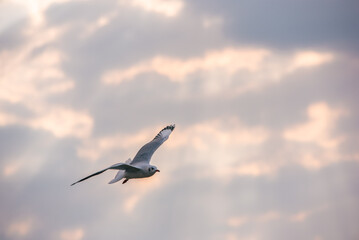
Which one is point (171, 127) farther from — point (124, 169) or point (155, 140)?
point (124, 169)

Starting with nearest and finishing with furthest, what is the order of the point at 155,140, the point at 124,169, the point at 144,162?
the point at 124,169
the point at 144,162
the point at 155,140

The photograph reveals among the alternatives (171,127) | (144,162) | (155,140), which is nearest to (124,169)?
(144,162)

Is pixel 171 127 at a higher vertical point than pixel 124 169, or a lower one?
higher

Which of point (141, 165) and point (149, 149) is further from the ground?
point (149, 149)

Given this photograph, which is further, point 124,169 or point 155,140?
point 155,140

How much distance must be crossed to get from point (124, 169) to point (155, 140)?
11.0 meters

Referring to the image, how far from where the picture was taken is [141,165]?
61031 mm

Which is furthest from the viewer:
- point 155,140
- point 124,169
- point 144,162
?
point 155,140

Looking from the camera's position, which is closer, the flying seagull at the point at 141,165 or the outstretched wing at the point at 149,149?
the flying seagull at the point at 141,165

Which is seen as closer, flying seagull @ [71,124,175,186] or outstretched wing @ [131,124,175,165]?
flying seagull @ [71,124,175,186]

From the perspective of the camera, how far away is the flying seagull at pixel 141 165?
5757 cm

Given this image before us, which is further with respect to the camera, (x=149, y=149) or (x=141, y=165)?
(x=149, y=149)

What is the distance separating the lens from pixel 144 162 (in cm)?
6328

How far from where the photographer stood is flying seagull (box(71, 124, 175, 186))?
189 feet
